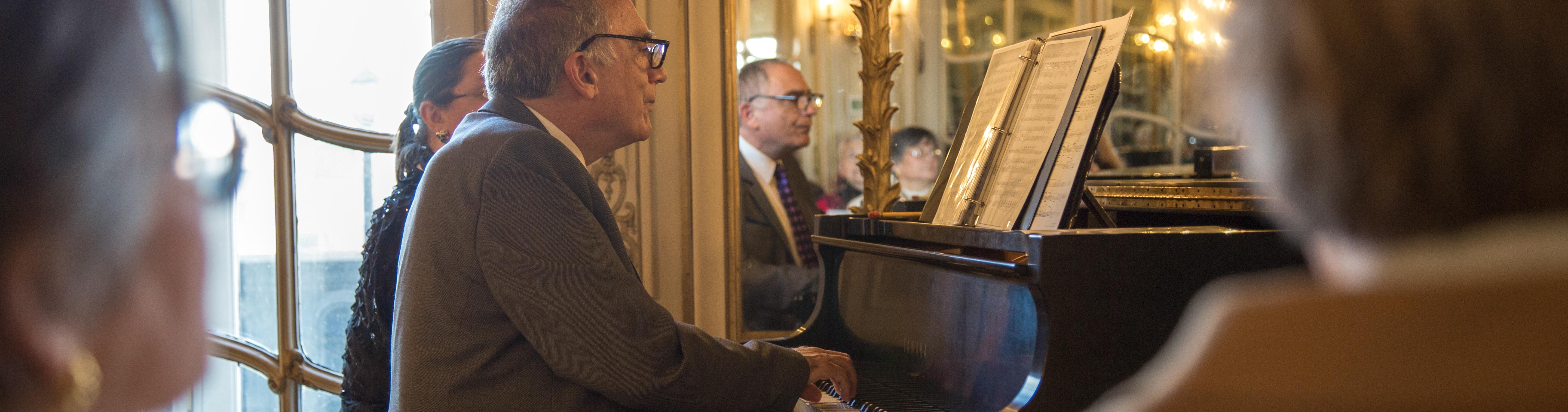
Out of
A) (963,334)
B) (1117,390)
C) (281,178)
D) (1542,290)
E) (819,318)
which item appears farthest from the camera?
(281,178)

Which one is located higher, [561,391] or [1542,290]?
[1542,290]

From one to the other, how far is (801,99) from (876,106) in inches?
21.1

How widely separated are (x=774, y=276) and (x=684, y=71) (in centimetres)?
74

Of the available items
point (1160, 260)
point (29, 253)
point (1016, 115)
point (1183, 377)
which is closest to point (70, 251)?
point (29, 253)

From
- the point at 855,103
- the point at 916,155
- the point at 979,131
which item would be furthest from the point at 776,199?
the point at 979,131

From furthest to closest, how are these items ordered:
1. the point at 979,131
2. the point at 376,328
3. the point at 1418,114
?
the point at 376,328 → the point at 979,131 → the point at 1418,114

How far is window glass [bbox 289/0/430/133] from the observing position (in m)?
2.88

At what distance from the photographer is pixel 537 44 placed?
1.71 metres

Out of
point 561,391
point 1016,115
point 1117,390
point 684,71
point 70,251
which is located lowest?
point 561,391

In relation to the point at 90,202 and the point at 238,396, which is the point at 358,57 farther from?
the point at 90,202

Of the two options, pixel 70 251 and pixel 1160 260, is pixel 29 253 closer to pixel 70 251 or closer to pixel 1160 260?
pixel 70 251

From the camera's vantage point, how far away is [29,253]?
0.44 metres

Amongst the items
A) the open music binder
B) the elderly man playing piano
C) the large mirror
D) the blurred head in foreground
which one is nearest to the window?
the large mirror

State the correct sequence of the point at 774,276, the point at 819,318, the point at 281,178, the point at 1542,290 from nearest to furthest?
the point at 1542,290 < the point at 819,318 < the point at 281,178 < the point at 774,276
